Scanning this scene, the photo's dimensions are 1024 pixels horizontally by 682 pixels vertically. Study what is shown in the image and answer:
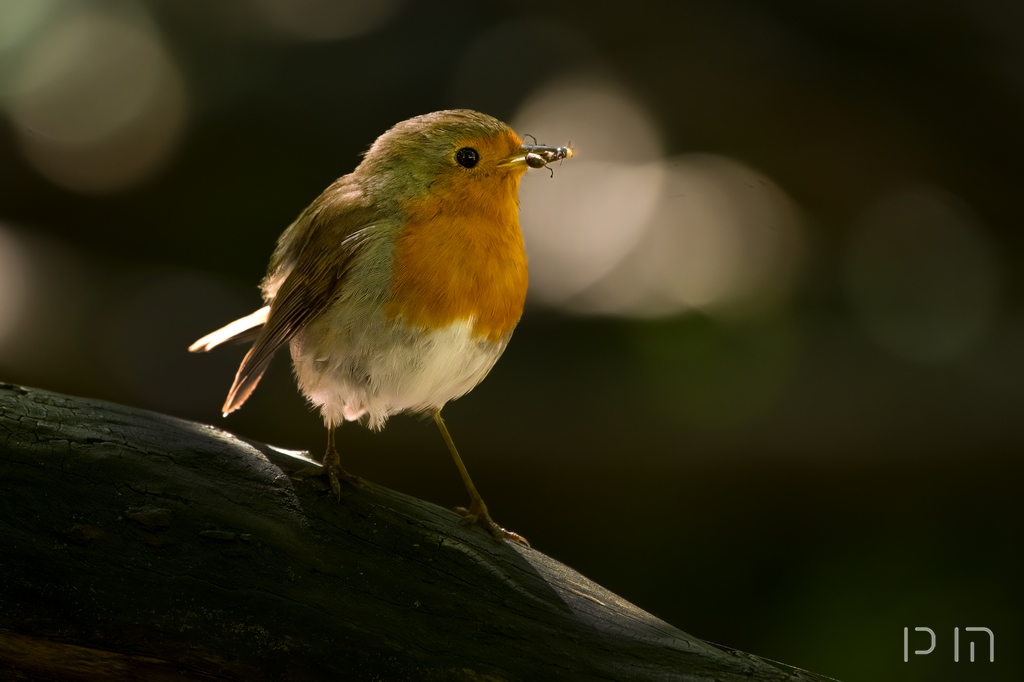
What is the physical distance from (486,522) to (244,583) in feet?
2.06

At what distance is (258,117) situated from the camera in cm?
588

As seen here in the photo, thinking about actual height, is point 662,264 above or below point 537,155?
above

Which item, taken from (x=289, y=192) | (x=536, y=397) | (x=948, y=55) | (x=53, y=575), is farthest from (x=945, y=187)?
(x=53, y=575)

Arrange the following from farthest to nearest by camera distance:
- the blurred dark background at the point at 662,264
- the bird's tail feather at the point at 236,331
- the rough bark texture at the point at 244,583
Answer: the blurred dark background at the point at 662,264, the bird's tail feather at the point at 236,331, the rough bark texture at the point at 244,583

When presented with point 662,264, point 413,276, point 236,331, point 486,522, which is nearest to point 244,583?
point 486,522

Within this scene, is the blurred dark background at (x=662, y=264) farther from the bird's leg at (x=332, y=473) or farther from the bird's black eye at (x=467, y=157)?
the bird's leg at (x=332, y=473)

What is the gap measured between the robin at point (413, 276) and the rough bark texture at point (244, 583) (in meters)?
0.18

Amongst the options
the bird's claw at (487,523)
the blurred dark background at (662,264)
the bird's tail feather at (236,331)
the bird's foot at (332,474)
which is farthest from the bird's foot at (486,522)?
the blurred dark background at (662,264)

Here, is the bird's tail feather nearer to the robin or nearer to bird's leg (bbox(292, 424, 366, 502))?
the robin

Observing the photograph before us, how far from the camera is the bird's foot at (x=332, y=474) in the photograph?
204 cm

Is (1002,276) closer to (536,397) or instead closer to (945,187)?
(945,187)

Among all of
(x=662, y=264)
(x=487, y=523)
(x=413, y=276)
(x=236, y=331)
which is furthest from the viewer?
(x=662, y=264)

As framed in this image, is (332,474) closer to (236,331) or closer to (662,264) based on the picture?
(236,331)

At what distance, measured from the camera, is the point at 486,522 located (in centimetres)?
221
